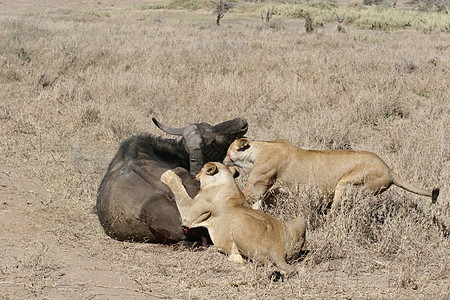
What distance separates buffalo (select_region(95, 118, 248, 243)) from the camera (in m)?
5.46

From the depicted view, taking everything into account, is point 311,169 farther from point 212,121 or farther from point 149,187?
point 212,121

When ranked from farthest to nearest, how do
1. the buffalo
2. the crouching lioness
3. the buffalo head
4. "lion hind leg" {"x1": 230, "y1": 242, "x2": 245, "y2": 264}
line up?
the buffalo head
the buffalo
"lion hind leg" {"x1": 230, "y1": 242, "x2": 245, "y2": 264}
the crouching lioness

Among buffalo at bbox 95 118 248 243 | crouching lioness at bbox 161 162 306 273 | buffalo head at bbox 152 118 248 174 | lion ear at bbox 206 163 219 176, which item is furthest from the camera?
buffalo head at bbox 152 118 248 174

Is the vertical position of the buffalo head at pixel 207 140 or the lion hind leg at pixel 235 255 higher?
the buffalo head at pixel 207 140

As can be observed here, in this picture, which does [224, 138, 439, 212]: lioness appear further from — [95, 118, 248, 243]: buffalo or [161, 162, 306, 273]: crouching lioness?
[161, 162, 306, 273]: crouching lioness

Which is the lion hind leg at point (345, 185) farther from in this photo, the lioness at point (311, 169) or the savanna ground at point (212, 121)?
the savanna ground at point (212, 121)

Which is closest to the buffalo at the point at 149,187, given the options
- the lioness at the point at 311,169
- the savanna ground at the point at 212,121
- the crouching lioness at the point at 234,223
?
the savanna ground at the point at 212,121

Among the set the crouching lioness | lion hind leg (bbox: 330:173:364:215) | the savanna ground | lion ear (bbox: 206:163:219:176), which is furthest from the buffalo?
lion hind leg (bbox: 330:173:364:215)

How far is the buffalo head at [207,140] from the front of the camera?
6.30m

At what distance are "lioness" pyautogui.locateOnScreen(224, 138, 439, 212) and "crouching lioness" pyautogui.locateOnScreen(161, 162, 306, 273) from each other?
2.42 feet

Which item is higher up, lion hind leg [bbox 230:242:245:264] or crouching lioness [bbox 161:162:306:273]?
crouching lioness [bbox 161:162:306:273]

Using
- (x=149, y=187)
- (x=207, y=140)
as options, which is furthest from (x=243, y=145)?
(x=149, y=187)

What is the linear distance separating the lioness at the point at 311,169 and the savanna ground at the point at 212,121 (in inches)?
7.9

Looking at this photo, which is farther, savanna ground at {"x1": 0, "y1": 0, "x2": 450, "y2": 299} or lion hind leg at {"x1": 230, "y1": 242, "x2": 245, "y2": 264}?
lion hind leg at {"x1": 230, "y1": 242, "x2": 245, "y2": 264}
